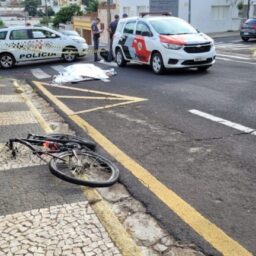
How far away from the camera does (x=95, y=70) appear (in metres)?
13.7

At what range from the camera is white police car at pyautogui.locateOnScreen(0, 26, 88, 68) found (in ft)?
59.1

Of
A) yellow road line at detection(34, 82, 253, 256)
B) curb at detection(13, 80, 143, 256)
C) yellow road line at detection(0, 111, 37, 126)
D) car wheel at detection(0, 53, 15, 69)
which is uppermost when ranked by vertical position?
curb at detection(13, 80, 143, 256)

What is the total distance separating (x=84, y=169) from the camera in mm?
5113

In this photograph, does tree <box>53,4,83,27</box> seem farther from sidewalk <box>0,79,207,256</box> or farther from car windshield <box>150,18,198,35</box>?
sidewalk <box>0,79,207,256</box>

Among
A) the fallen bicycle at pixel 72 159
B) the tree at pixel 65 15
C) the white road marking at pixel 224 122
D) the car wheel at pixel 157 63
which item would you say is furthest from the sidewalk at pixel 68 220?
the tree at pixel 65 15

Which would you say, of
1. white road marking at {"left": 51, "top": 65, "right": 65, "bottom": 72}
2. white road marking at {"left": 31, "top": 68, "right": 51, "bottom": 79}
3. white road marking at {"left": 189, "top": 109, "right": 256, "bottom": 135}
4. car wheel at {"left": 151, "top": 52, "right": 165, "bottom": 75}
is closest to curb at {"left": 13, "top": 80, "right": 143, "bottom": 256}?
white road marking at {"left": 189, "top": 109, "right": 256, "bottom": 135}

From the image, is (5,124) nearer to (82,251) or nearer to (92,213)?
(92,213)

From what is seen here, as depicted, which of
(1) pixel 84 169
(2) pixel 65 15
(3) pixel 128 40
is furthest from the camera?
(2) pixel 65 15

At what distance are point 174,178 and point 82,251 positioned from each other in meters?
1.82

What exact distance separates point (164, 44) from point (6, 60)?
781cm

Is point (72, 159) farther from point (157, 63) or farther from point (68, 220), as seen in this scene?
point (157, 63)

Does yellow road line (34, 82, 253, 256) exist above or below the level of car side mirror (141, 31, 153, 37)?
below

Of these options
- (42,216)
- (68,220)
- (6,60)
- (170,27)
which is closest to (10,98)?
(170,27)

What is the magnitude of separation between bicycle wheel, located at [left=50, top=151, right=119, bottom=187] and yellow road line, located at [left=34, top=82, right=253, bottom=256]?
0.33 metres
